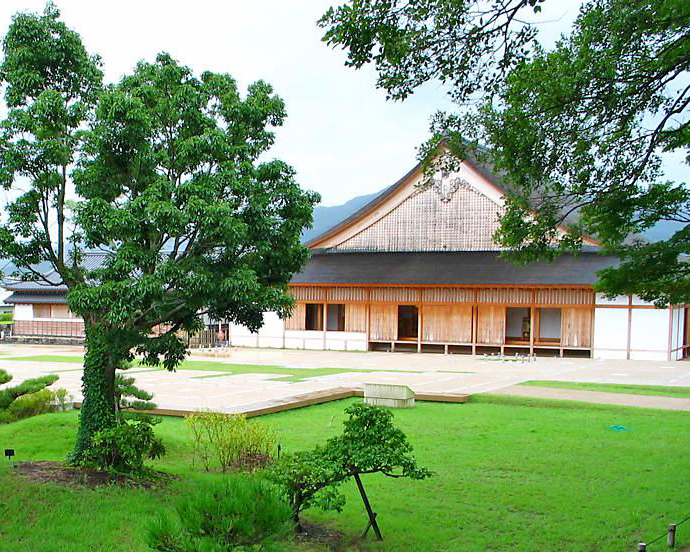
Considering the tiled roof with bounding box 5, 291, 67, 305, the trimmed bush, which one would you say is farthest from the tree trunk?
the tiled roof with bounding box 5, 291, 67, 305

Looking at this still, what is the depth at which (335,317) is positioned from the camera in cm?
3688

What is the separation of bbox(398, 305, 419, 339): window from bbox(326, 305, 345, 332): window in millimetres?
2863

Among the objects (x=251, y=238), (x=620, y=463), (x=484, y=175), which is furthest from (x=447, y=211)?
(x=251, y=238)

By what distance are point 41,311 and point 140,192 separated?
33.7 metres

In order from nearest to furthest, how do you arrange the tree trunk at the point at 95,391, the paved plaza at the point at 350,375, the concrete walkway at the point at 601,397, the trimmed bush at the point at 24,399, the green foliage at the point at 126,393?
1. the tree trunk at the point at 95,391
2. the green foliage at the point at 126,393
3. the trimmed bush at the point at 24,399
4. the concrete walkway at the point at 601,397
5. the paved plaza at the point at 350,375

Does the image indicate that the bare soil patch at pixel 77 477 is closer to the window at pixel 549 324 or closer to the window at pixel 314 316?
the window at pixel 549 324

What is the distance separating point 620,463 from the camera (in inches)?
393

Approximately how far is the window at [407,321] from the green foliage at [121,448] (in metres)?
27.9

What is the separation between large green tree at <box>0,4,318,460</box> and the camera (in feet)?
24.7

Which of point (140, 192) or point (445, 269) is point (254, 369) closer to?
point (445, 269)

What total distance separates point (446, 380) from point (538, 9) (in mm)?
15417

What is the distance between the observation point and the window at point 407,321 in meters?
35.6

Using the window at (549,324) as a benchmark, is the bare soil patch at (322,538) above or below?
below

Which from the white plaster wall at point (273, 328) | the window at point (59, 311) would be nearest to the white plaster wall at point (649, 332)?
the white plaster wall at point (273, 328)
